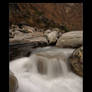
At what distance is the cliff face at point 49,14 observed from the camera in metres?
4.46

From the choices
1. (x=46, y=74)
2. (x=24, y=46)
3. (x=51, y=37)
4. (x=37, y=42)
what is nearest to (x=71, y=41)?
(x=51, y=37)

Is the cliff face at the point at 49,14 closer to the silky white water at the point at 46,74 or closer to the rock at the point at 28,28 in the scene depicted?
the rock at the point at 28,28

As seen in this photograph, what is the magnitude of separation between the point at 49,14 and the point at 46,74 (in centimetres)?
294

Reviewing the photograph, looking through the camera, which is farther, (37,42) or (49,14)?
(49,14)

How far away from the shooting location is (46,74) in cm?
252

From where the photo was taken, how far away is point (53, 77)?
250 centimetres

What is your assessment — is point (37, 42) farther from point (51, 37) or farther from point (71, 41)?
point (71, 41)

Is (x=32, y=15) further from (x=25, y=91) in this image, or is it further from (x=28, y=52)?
(x=25, y=91)

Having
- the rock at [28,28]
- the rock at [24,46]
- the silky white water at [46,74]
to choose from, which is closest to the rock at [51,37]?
the rock at [24,46]

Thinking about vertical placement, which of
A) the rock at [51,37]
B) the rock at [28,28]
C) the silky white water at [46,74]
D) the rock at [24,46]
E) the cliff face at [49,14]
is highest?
the cliff face at [49,14]

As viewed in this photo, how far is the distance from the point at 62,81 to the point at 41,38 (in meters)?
1.96

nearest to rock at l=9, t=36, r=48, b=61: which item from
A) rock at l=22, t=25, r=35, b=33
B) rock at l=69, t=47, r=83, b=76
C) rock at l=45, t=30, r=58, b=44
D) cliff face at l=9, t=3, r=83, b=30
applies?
rock at l=45, t=30, r=58, b=44

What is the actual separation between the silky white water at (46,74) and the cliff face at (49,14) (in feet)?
6.76

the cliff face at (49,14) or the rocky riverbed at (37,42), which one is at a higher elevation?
the cliff face at (49,14)
